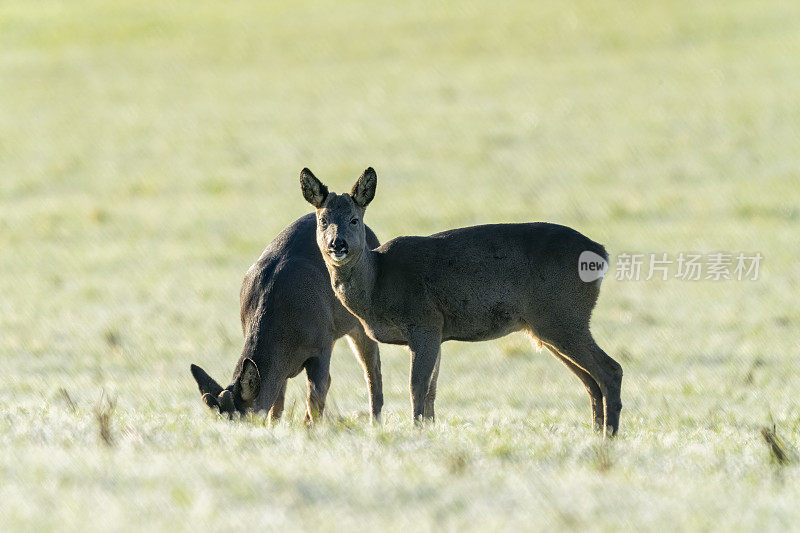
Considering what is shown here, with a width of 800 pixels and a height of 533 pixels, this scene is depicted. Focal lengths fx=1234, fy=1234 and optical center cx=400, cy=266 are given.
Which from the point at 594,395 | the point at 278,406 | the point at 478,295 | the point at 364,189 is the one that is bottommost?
the point at 594,395

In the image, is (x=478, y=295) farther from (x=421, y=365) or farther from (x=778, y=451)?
(x=778, y=451)

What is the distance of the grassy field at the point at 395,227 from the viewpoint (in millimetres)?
6719

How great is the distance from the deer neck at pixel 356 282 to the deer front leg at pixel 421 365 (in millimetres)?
486

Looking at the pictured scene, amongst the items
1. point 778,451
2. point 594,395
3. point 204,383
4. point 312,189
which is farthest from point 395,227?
point 778,451

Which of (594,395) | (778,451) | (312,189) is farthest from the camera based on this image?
(594,395)

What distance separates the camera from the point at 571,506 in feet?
20.7

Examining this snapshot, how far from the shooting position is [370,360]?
446 inches

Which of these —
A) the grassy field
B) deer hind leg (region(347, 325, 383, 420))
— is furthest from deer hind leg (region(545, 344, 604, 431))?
deer hind leg (region(347, 325, 383, 420))

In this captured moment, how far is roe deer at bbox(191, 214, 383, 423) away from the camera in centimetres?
920

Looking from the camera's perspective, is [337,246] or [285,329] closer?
[337,246]

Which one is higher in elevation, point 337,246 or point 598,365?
point 337,246

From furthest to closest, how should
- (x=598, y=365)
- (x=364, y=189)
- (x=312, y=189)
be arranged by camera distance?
1. (x=598, y=365)
2. (x=364, y=189)
3. (x=312, y=189)

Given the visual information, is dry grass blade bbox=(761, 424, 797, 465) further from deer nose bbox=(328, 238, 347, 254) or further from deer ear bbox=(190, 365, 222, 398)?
deer ear bbox=(190, 365, 222, 398)

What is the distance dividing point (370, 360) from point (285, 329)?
1.63 m
